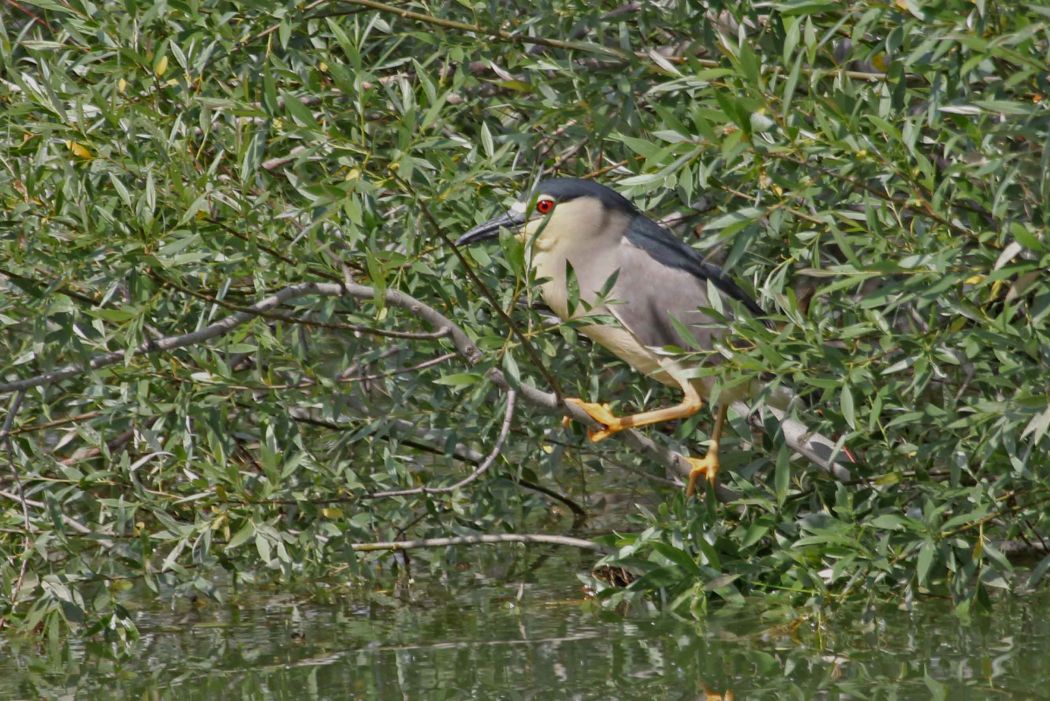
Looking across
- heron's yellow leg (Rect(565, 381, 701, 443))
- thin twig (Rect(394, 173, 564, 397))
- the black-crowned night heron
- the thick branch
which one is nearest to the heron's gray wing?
the black-crowned night heron

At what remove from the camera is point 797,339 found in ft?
12.3

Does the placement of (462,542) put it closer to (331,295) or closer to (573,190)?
(573,190)

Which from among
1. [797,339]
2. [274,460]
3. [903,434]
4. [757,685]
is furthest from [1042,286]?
[274,460]

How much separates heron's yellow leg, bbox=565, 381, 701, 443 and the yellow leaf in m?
1.54

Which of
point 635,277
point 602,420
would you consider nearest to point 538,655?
point 602,420

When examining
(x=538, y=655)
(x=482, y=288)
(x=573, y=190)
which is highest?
(x=482, y=288)

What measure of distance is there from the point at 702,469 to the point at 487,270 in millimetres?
984

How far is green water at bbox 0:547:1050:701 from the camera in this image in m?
3.68

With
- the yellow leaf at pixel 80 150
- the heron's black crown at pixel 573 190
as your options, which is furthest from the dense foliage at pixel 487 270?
the heron's black crown at pixel 573 190

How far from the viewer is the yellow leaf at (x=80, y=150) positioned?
3.91 metres

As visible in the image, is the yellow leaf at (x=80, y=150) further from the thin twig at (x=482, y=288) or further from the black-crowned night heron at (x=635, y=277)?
the black-crowned night heron at (x=635, y=277)

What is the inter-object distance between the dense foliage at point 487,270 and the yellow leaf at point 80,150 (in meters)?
0.03

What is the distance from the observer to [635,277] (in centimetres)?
510

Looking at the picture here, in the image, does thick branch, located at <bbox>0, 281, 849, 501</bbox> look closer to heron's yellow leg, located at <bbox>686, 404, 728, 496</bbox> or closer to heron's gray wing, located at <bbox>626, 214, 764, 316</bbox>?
heron's yellow leg, located at <bbox>686, 404, 728, 496</bbox>
